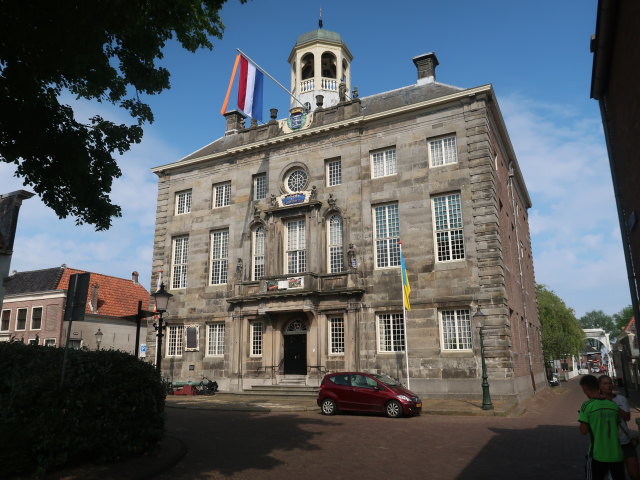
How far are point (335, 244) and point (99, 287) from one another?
85.0ft

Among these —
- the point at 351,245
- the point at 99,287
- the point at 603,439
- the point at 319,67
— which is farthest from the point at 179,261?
the point at 603,439

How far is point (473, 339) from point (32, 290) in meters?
36.4

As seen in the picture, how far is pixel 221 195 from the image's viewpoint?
1211 inches

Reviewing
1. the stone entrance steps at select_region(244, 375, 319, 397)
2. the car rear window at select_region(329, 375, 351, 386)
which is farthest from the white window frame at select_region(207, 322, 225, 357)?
the car rear window at select_region(329, 375, 351, 386)

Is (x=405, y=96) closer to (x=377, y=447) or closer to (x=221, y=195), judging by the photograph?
(x=221, y=195)

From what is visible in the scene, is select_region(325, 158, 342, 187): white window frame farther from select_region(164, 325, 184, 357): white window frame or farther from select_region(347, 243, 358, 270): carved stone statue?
select_region(164, 325, 184, 357): white window frame

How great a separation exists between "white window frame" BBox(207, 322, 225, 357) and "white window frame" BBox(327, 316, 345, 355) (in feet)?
22.9

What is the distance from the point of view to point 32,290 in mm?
40344

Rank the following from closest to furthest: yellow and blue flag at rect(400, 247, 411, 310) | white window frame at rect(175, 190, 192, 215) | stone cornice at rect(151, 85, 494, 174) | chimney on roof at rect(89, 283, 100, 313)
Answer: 1. yellow and blue flag at rect(400, 247, 411, 310)
2. stone cornice at rect(151, 85, 494, 174)
3. white window frame at rect(175, 190, 192, 215)
4. chimney on roof at rect(89, 283, 100, 313)

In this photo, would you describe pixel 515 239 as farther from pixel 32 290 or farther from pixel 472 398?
pixel 32 290

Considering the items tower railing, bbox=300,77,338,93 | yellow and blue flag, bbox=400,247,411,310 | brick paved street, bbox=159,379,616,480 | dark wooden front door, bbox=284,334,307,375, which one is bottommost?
brick paved street, bbox=159,379,616,480

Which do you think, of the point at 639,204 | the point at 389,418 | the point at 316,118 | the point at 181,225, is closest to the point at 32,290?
the point at 181,225

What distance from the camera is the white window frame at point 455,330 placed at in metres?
21.9

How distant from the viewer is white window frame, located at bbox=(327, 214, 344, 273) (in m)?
25.7
